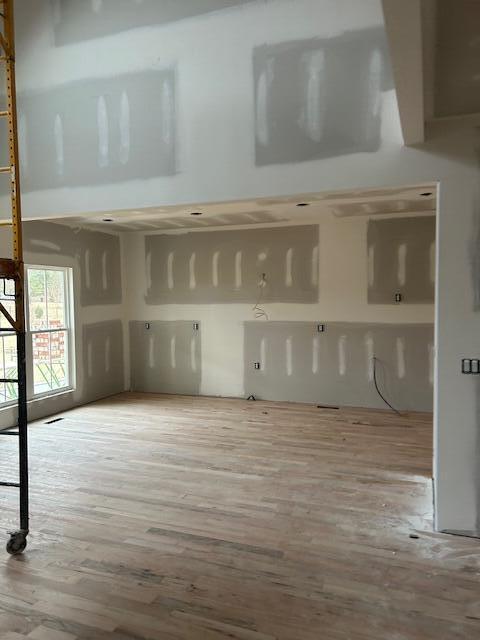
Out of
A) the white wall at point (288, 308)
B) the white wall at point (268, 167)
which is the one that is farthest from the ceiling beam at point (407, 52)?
the white wall at point (288, 308)

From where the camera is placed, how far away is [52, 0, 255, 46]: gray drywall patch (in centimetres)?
368

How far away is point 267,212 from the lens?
5.80 metres

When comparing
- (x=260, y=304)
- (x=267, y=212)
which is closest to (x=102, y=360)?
(x=260, y=304)

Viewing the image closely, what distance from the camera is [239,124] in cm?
353

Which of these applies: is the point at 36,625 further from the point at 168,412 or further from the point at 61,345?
the point at 61,345

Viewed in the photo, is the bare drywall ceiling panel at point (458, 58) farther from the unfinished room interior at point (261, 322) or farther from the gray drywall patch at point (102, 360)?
the gray drywall patch at point (102, 360)

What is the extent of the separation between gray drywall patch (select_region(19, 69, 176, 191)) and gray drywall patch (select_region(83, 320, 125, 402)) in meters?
3.02

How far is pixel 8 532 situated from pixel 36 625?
989 millimetres

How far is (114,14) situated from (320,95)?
86.0 inches

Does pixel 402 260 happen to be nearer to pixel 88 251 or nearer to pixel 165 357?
pixel 165 357

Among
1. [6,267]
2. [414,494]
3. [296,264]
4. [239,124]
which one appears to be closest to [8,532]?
[6,267]

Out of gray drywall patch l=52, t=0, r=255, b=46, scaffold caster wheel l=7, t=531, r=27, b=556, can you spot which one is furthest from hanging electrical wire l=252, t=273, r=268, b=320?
scaffold caster wheel l=7, t=531, r=27, b=556

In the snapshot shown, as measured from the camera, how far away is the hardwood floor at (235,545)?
2162 mm

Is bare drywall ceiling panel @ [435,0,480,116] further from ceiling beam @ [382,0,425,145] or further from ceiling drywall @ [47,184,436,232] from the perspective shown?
ceiling drywall @ [47,184,436,232]
